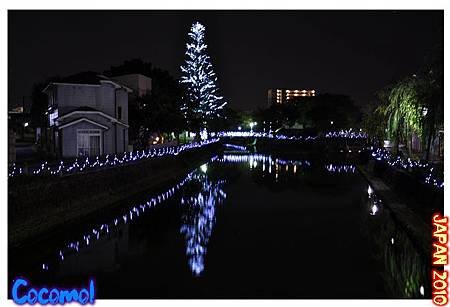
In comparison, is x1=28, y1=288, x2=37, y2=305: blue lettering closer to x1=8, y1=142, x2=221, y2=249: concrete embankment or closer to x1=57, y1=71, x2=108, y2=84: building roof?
x1=8, y1=142, x2=221, y2=249: concrete embankment

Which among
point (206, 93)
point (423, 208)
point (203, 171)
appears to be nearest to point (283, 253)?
point (423, 208)

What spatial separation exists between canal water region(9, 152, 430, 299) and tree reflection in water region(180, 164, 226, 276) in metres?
0.05

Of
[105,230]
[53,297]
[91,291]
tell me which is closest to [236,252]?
[91,291]

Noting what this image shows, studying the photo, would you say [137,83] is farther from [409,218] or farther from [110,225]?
[409,218]

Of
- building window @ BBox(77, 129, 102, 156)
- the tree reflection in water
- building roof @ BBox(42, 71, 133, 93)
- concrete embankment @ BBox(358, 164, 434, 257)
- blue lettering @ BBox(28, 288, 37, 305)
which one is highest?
building roof @ BBox(42, 71, 133, 93)

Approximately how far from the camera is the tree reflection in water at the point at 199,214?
41.8 ft

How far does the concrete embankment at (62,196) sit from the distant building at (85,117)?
5.83 m

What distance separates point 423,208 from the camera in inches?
568

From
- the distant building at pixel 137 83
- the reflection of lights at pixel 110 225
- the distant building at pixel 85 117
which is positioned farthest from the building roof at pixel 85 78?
the reflection of lights at pixel 110 225

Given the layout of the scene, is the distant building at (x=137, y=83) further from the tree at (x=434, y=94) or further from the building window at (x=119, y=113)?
the tree at (x=434, y=94)

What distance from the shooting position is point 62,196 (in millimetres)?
15906

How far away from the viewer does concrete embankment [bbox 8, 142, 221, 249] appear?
13051 mm

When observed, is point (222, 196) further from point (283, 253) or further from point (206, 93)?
point (206, 93)

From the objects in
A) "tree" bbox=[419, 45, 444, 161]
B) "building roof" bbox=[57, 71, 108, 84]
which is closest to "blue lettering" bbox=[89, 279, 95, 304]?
"tree" bbox=[419, 45, 444, 161]
